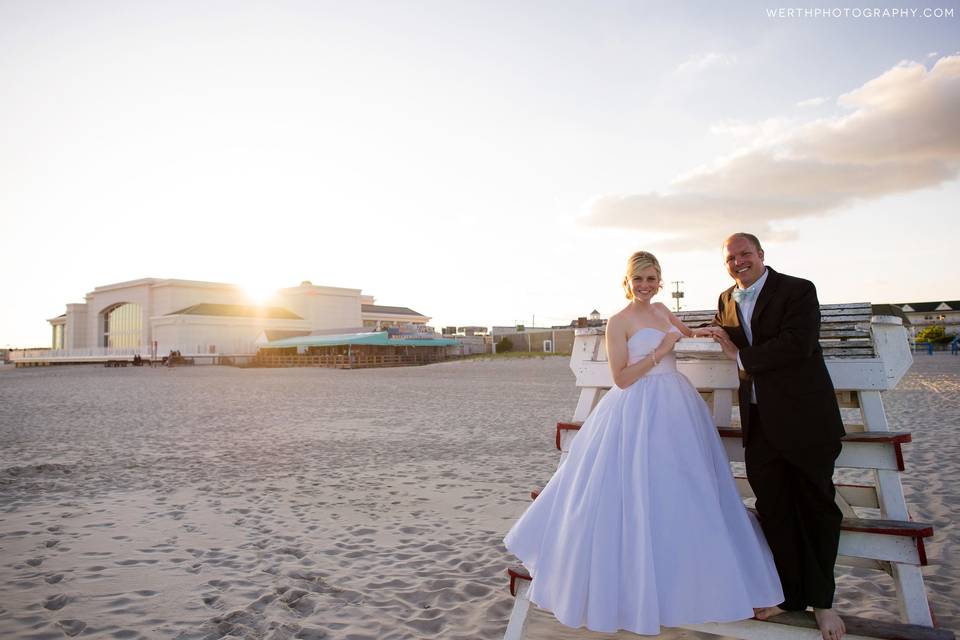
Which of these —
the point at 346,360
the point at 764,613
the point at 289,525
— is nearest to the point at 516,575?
the point at 764,613

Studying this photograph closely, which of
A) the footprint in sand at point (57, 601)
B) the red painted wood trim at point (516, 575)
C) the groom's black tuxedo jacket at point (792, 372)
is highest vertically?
A: the groom's black tuxedo jacket at point (792, 372)

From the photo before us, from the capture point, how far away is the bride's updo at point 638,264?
10.2 feet

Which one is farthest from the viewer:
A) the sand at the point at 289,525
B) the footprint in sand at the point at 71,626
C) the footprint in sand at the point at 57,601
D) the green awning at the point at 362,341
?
the green awning at the point at 362,341

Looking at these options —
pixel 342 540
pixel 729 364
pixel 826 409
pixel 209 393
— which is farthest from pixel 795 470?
pixel 209 393

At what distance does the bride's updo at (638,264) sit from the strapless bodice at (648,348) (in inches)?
9.9

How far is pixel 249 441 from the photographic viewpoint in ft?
35.1

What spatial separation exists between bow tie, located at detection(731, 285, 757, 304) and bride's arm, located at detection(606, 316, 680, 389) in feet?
1.05

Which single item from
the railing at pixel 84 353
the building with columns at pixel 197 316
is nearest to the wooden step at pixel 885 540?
the building with columns at pixel 197 316

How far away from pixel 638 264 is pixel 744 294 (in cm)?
54

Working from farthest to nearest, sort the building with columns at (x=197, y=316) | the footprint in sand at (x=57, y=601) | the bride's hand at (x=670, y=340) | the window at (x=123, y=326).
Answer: the window at (x=123, y=326)
the building with columns at (x=197, y=316)
the footprint in sand at (x=57, y=601)
the bride's hand at (x=670, y=340)

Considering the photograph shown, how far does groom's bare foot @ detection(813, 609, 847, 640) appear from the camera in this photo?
7.80 ft

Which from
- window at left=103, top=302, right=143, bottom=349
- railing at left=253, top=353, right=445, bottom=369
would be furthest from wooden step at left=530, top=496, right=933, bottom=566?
window at left=103, top=302, right=143, bottom=349

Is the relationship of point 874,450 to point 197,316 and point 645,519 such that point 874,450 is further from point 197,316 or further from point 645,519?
point 197,316

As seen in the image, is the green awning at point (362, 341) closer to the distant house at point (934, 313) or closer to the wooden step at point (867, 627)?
the wooden step at point (867, 627)
